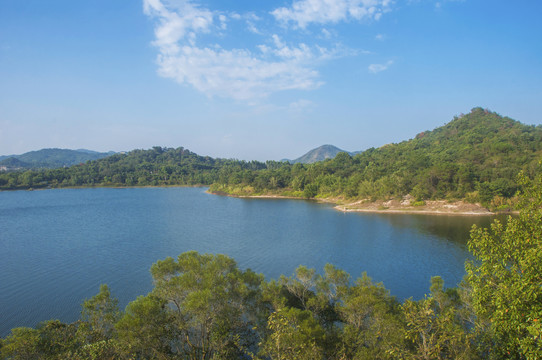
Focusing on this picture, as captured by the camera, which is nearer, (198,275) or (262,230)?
(198,275)

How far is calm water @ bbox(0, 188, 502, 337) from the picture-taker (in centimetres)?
1758

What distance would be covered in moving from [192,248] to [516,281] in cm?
2367

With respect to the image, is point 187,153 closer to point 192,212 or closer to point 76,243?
point 192,212

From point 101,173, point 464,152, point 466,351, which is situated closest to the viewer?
point 466,351

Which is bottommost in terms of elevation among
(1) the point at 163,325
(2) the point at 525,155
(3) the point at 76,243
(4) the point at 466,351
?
(3) the point at 76,243

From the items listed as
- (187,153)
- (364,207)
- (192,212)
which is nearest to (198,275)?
(192,212)

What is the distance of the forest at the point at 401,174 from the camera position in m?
42.8

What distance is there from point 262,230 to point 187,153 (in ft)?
486

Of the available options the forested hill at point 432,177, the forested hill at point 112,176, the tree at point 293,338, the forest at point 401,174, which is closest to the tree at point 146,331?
A: the tree at point 293,338

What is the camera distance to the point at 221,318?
9.76 metres

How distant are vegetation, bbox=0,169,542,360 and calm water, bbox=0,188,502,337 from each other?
23.2 ft

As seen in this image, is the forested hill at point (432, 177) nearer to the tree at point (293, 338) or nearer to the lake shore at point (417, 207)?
the lake shore at point (417, 207)

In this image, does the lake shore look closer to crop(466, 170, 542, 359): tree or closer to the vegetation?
the vegetation

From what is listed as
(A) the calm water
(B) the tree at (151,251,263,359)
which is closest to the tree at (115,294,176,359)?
(B) the tree at (151,251,263,359)
